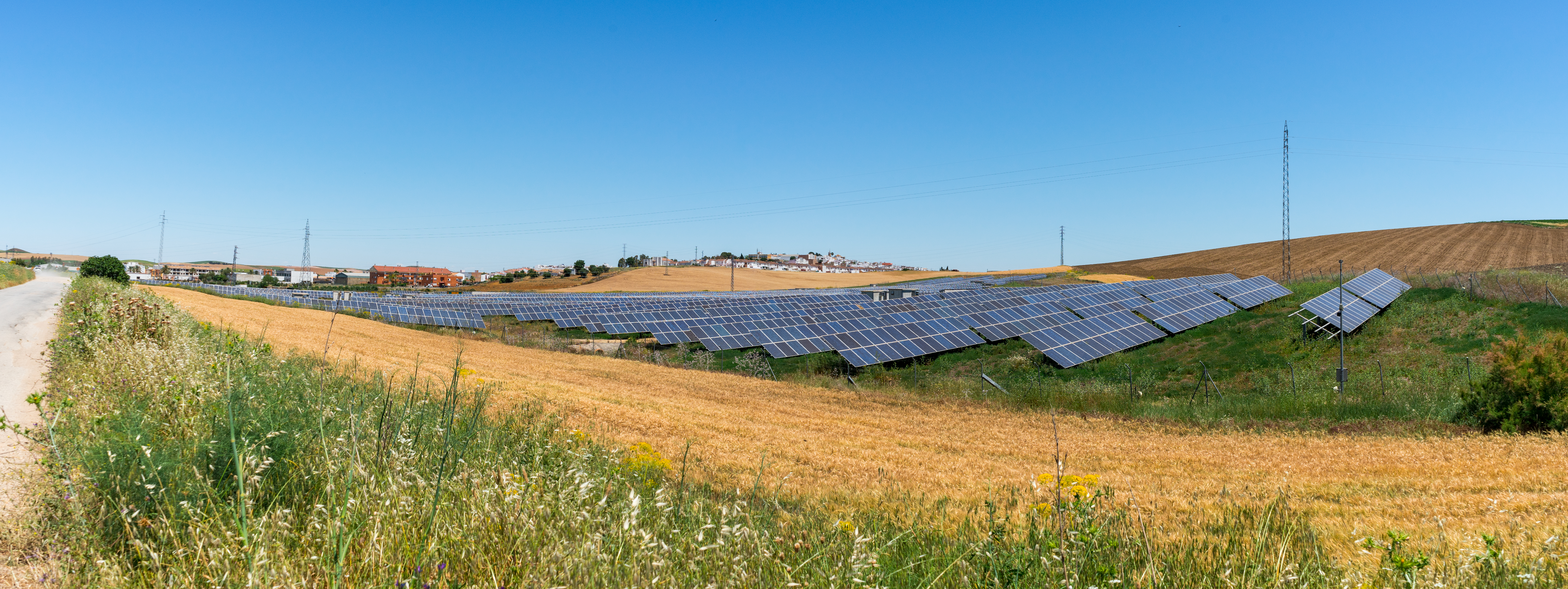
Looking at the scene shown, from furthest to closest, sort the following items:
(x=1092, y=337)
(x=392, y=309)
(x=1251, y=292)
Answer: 1. (x=1251, y=292)
2. (x=392, y=309)
3. (x=1092, y=337)

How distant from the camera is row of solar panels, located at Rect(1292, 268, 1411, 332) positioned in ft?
92.7

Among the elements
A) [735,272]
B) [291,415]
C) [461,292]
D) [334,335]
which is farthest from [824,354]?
[735,272]

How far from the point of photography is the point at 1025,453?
38.4 feet

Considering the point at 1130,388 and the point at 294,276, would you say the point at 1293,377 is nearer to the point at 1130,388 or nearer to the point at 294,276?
the point at 1130,388

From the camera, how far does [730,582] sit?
276 centimetres

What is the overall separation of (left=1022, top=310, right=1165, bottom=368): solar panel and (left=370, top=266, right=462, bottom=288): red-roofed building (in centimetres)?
12241

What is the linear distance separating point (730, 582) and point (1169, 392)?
23.4 metres

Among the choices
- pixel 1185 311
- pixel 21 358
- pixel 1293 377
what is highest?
pixel 1185 311

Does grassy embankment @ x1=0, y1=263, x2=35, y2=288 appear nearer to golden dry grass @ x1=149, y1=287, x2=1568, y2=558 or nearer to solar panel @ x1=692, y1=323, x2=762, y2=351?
golden dry grass @ x1=149, y1=287, x2=1568, y2=558

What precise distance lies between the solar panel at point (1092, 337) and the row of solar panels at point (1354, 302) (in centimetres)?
576

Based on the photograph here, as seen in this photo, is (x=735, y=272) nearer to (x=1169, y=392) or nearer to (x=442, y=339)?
(x=442, y=339)

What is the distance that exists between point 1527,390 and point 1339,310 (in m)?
18.7

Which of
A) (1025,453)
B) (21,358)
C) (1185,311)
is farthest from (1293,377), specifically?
(21,358)

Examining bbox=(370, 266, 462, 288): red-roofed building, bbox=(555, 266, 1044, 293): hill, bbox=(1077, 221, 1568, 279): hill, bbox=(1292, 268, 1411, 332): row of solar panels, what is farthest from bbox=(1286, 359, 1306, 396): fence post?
bbox=(370, 266, 462, 288): red-roofed building
